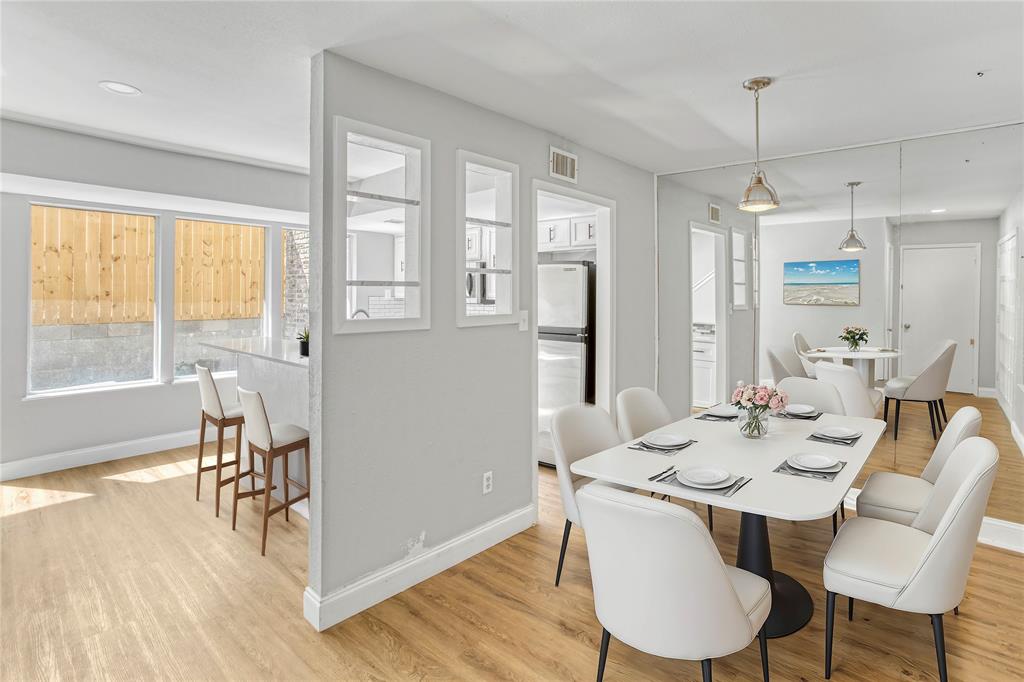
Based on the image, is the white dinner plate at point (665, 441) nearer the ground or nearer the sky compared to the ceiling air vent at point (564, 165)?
nearer the ground

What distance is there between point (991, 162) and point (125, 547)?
5.57 meters

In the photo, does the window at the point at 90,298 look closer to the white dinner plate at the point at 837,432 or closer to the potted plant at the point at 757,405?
the potted plant at the point at 757,405

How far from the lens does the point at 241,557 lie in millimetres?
3119

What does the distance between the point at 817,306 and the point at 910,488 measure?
158cm

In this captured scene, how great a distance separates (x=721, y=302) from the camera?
455cm

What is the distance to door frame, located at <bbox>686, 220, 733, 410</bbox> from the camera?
14.6 ft

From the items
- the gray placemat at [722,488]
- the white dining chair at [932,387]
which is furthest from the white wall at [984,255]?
the gray placemat at [722,488]

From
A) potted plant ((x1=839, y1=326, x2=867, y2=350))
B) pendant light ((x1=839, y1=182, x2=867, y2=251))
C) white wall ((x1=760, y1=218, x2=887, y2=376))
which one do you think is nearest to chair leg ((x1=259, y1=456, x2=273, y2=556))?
white wall ((x1=760, y1=218, x2=887, y2=376))

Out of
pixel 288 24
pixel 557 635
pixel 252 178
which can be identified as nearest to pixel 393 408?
pixel 557 635

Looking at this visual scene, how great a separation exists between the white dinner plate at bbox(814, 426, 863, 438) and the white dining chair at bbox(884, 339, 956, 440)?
106 centimetres

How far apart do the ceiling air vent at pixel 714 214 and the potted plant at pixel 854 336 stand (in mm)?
1252

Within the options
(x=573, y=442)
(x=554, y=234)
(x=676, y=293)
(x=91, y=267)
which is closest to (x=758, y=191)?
(x=573, y=442)

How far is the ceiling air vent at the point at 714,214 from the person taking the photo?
176 inches

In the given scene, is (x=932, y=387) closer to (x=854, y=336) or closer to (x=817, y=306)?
(x=854, y=336)
